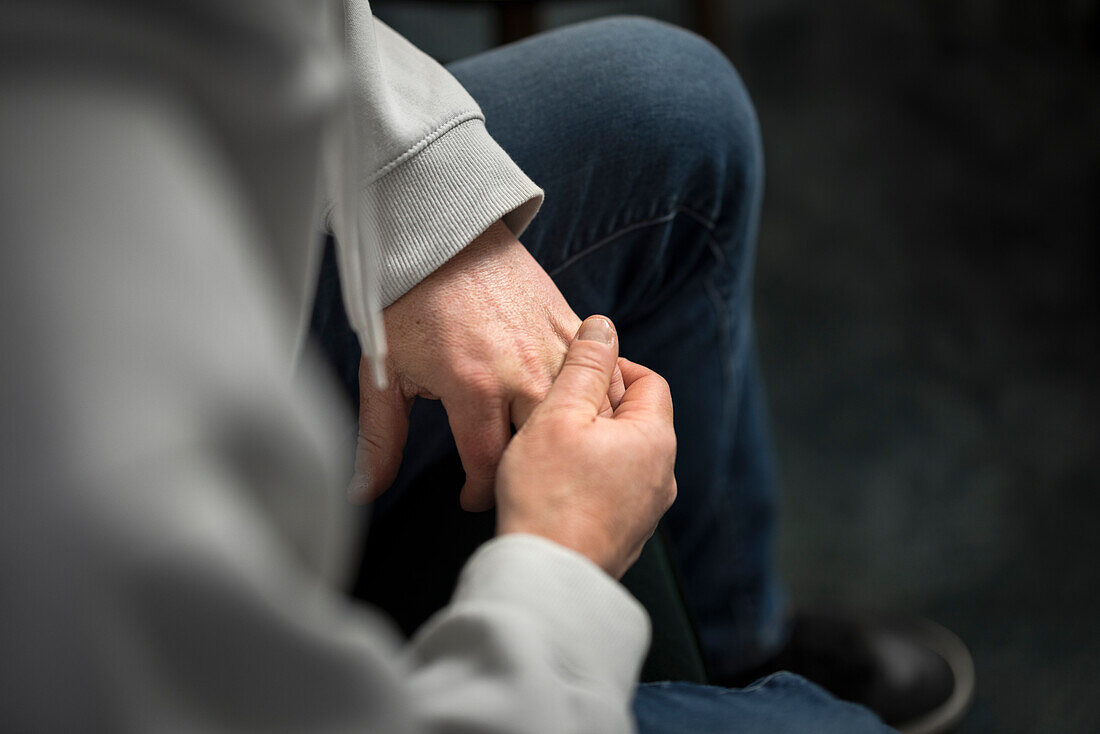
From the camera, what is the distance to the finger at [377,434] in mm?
355

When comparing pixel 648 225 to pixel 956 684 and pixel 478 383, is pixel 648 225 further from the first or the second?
pixel 956 684

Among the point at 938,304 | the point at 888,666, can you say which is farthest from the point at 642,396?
the point at 938,304

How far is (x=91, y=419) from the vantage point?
0.48ft

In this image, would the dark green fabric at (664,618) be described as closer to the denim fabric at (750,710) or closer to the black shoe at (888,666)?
the denim fabric at (750,710)

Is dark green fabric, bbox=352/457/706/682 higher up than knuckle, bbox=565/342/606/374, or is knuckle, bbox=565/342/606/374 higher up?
knuckle, bbox=565/342/606/374

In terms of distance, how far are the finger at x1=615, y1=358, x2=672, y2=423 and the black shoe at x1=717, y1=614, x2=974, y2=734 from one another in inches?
12.3

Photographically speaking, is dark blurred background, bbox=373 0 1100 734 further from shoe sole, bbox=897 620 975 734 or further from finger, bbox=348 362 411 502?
finger, bbox=348 362 411 502

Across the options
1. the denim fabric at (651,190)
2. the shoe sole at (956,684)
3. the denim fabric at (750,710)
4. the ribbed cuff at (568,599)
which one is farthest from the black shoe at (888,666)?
the ribbed cuff at (568,599)

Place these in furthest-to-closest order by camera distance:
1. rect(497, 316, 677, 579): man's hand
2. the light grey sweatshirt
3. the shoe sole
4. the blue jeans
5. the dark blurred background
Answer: the dark blurred background < the shoe sole < the blue jeans < rect(497, 316, 677, 579): man's hand < the light grey sweatshirt

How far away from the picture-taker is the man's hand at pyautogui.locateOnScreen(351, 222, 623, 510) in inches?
13.1

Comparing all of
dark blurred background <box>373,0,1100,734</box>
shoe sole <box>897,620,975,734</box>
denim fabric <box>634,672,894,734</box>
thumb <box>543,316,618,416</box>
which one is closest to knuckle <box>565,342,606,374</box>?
thumb <box>543,316,618,416</box>

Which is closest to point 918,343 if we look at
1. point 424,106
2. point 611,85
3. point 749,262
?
point 749,262

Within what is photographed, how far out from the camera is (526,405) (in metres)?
0.33

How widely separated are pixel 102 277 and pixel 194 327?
17 mm
